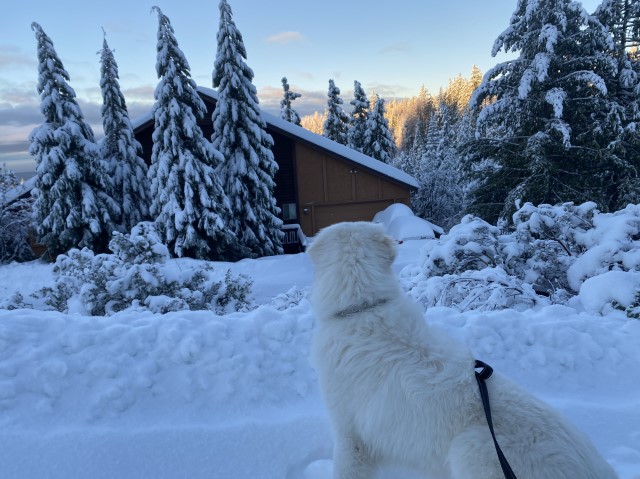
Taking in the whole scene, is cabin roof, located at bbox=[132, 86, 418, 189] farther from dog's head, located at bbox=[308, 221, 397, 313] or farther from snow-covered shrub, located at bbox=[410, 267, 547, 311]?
dog's head, located at bbox=[308, 221, 397, 313]

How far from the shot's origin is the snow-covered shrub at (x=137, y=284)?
21.9 feet

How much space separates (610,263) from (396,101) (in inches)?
6382

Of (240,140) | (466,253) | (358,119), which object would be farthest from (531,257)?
(358,119)

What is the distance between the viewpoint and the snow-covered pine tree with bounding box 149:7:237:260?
53.5 ft

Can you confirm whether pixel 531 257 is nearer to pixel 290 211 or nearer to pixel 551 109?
pixel 551 109

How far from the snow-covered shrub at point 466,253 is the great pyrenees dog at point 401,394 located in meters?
5.35

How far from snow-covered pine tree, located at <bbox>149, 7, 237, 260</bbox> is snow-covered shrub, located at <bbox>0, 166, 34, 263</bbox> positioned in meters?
9.61

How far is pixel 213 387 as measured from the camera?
345 cm

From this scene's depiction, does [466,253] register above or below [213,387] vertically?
above

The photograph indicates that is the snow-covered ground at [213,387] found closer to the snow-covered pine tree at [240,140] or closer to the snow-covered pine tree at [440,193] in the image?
the snow-covered pine tree at [240,140]

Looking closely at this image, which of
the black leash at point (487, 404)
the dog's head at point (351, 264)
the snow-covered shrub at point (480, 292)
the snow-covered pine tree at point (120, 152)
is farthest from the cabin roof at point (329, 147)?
the black leash at point (487, 404)

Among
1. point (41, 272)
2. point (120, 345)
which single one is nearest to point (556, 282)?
point (120, 345)

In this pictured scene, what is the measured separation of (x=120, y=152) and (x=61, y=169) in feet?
11.1

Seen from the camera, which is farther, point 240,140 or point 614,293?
point 240,140
